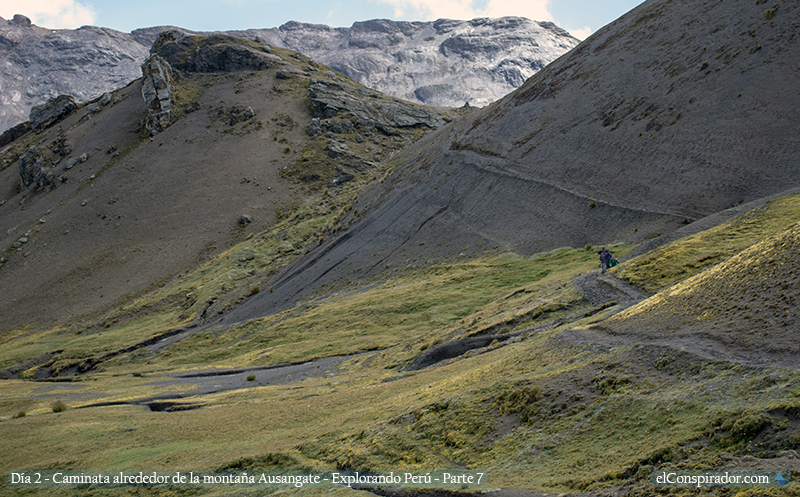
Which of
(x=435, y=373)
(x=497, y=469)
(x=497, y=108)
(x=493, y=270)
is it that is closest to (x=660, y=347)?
(x=497, y=469)

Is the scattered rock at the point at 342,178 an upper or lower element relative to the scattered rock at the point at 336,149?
lower

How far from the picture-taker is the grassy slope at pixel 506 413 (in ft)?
23.9

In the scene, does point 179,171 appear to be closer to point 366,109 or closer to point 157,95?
point 157,95

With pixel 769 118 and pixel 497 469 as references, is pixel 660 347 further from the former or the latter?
pixel 769 118

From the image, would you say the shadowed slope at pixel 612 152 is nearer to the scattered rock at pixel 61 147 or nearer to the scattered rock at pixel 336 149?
the scattered rock at pixel 336 149

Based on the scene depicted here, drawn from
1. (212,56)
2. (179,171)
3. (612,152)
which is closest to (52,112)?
(212,56)

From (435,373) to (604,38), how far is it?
5235cm

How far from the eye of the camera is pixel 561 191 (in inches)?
1667

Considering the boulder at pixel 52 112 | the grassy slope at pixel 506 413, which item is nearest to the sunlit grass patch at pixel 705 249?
the grassy slope at pixel 506 413

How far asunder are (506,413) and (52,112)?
159044 millimetres

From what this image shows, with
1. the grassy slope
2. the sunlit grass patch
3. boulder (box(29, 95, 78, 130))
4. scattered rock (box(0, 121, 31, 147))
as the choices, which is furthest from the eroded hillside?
the sunlit grass patch

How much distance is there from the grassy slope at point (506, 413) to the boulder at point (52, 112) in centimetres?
12971

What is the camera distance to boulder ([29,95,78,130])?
428ft

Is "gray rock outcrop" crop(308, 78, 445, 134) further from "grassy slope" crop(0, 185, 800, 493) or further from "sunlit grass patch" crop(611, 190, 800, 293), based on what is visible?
"sunlit grass patch" crop(611, 190, 800, 293)
